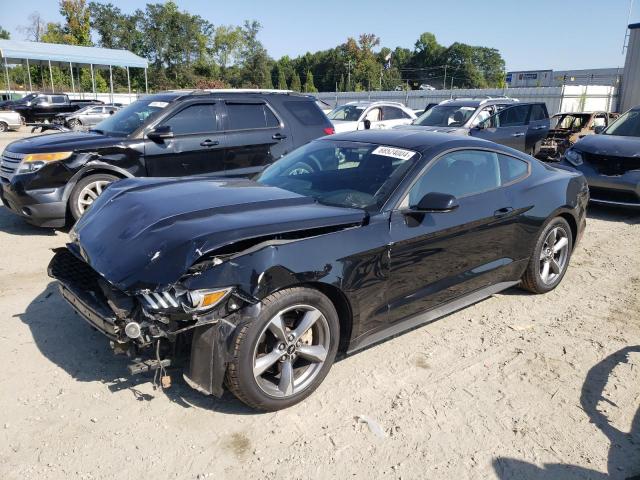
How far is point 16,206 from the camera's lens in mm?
6211

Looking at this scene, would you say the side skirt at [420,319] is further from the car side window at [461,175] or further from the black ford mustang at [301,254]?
the car side window at [461,175]

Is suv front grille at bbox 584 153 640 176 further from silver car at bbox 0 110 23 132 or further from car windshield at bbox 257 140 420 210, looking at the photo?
silver car at bbox 0 110 23 132

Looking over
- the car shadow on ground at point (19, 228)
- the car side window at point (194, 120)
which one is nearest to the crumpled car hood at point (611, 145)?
the car side window at point (194, 120)

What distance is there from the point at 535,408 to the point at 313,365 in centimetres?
142

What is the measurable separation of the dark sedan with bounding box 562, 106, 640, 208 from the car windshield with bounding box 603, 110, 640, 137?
0.05 ft

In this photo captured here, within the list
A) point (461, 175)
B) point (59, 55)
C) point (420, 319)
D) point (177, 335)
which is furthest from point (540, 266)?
point (59, 55)

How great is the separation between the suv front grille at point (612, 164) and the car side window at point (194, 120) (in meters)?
6.22

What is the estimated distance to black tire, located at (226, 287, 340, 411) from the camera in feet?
8.96

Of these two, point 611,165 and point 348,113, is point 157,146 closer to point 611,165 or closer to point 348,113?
point 611,165

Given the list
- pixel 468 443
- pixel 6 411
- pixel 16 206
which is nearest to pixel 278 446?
pixel 468 443

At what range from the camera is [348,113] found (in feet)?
48.6

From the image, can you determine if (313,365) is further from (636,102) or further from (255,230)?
(636,102)

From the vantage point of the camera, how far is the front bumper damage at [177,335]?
2.66 metres

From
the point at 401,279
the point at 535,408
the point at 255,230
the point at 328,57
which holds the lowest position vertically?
the point at 535,408
